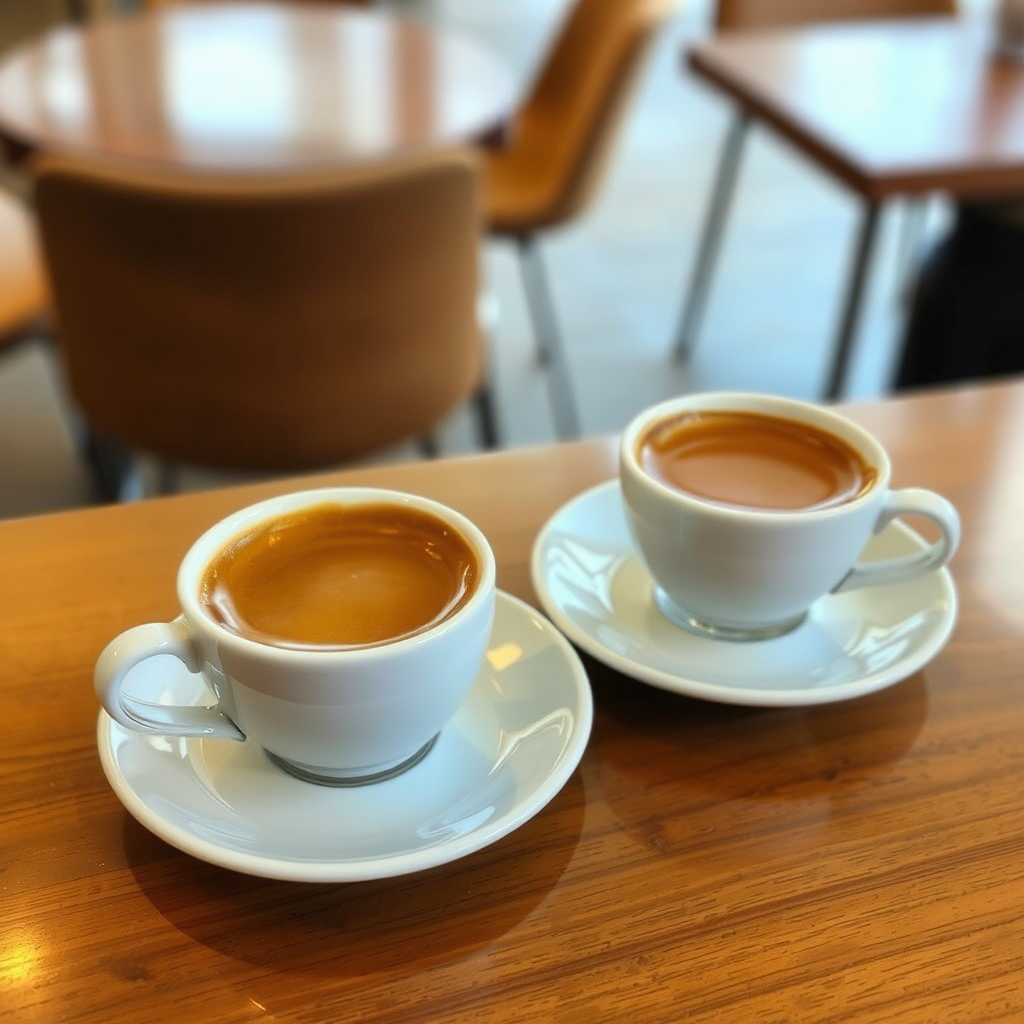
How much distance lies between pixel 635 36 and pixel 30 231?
3.20ft

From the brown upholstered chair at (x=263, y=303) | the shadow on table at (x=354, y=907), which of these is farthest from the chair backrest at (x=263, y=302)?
the shadow on table at (x=354, y=907)

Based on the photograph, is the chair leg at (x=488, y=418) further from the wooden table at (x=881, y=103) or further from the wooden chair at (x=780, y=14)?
the wooden chair at (x=780, y=14)

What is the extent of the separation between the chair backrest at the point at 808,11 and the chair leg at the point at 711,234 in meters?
0.19

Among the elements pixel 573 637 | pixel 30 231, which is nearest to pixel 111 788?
pixel 573 637

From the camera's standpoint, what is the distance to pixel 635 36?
1.72 m

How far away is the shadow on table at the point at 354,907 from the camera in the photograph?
43cm

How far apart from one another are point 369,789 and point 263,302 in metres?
0.74

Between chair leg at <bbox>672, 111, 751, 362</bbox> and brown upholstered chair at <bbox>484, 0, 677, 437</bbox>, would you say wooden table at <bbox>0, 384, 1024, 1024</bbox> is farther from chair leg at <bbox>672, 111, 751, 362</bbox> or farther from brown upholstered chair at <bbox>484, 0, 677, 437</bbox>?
chair leg at <bbox>672, 111, 751, 362</bbox>

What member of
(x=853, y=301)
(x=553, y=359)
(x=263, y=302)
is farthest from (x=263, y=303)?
(x=553, y=359)

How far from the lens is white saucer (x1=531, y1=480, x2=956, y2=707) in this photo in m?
0.54

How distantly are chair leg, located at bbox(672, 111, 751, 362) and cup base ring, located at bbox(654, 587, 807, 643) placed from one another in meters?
1.72

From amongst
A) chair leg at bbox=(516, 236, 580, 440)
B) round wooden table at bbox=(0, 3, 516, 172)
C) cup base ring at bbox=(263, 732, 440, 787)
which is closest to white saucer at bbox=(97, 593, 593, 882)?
cup base ring at bbox=(263, 732, 440, 787)

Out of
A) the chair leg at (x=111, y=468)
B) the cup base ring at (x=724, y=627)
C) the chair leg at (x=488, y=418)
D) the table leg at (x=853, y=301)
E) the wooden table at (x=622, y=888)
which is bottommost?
the chair leg at (x=111, y=468)

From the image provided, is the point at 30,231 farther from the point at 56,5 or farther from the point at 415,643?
the point at 56,5
